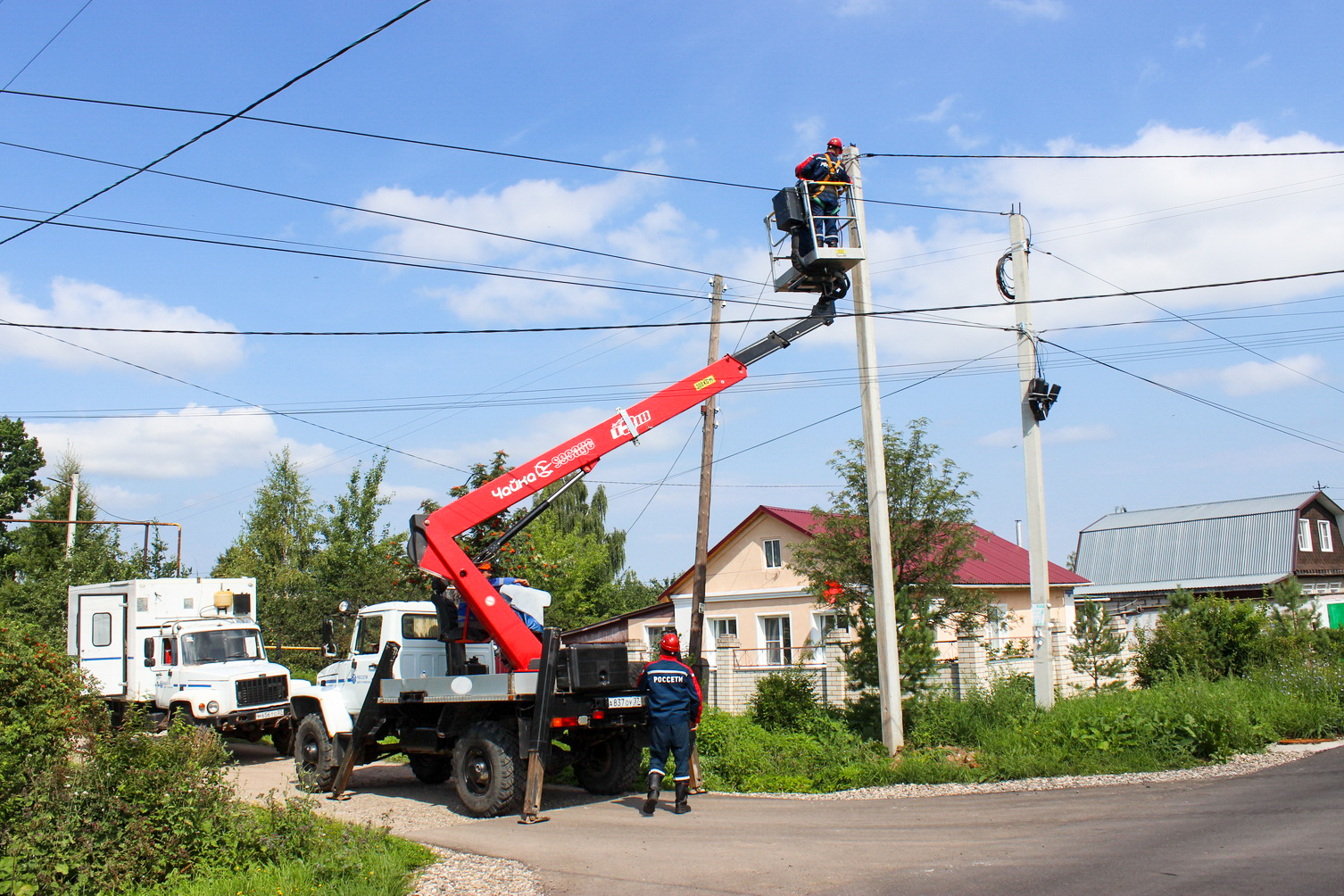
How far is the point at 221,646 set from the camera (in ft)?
60.5

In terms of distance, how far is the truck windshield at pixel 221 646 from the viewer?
18094 mm

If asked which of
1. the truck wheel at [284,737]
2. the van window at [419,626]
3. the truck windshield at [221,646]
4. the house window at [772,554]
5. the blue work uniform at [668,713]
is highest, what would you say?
the house window at [772,554]

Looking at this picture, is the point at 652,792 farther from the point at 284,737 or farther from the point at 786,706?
the point at 284,737

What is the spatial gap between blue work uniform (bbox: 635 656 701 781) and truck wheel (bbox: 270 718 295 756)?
9.66 meters

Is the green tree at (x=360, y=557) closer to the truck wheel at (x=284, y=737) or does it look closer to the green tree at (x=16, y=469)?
the truck wheel at (x=284, y=737)

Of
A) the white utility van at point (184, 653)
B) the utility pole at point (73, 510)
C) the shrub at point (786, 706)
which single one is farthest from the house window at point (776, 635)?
the utility pole at point (73, 510)

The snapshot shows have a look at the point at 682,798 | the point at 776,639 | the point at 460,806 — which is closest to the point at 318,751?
→ the point at 460,806

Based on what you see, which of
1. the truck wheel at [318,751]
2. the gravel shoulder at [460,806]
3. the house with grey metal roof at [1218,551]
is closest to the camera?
the gravel shoulder at [460,806]

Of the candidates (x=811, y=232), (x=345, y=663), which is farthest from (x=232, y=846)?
(x=811, y=232)

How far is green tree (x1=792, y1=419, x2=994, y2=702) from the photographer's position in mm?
14703

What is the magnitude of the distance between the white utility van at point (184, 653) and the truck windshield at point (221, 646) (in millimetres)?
16

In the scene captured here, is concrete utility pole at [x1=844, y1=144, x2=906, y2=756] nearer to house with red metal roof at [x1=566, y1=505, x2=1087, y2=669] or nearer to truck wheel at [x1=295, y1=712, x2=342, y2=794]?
truck wheel at [x1=295, y1=712, x2=342, y2=794]

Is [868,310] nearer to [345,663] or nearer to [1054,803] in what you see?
[1054,803]

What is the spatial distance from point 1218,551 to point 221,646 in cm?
3818
